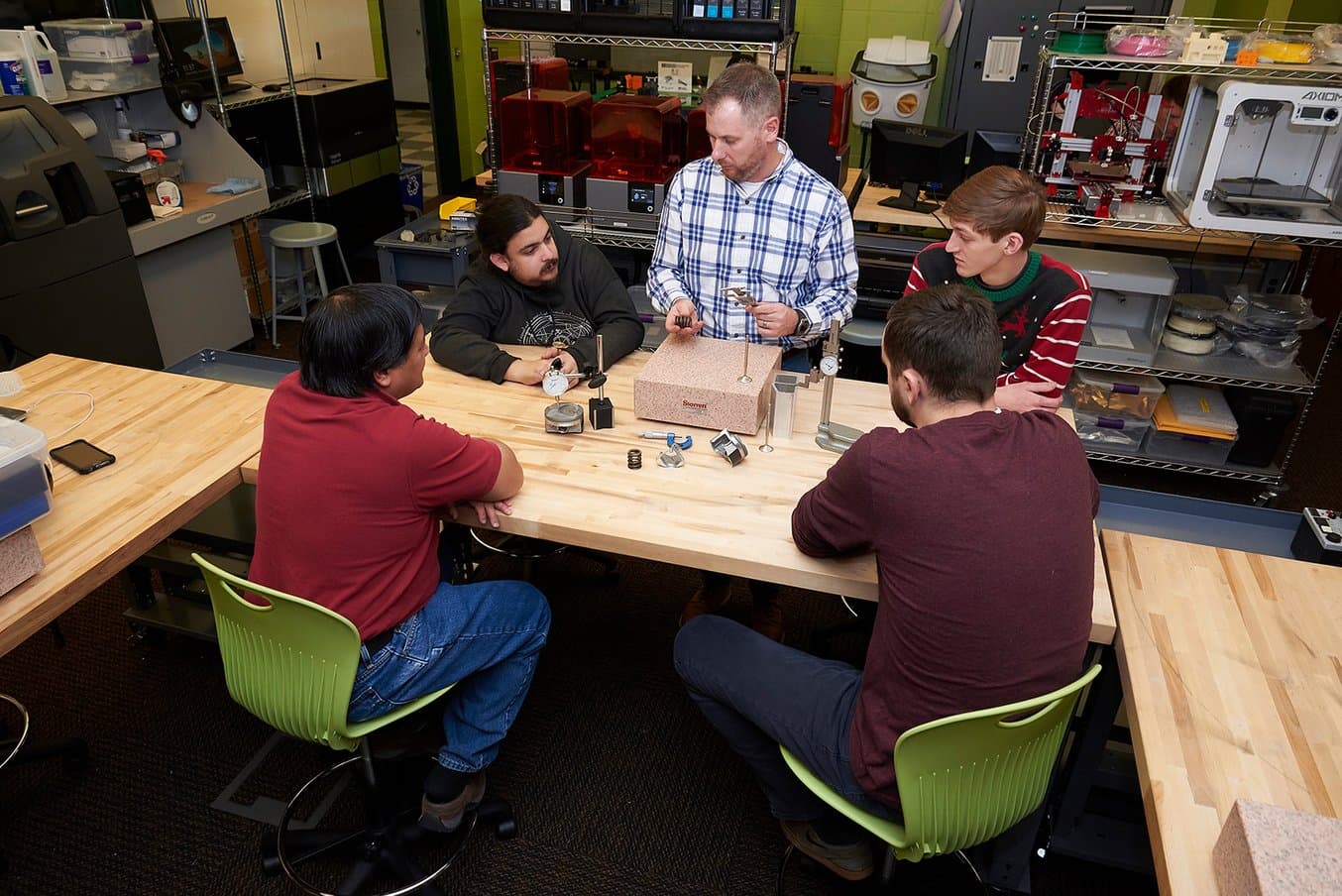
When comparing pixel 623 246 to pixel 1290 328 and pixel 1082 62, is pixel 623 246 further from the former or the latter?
pixel 1290 328

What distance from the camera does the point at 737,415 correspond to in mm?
1986

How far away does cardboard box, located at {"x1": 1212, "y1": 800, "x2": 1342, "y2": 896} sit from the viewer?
1.01m

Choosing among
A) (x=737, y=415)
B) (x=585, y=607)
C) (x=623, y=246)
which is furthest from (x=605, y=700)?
(x=623, y=246)

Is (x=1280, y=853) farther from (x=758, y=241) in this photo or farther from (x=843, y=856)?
(x=758, y=241)

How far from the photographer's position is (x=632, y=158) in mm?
3768

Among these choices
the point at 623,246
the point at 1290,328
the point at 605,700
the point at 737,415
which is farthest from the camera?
the point at 623,246

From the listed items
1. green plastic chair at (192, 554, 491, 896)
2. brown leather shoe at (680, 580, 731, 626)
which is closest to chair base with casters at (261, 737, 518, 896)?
green plastic chair at (192, 554, 491, 896)

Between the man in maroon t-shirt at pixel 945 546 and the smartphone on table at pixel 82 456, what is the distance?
1478 mm

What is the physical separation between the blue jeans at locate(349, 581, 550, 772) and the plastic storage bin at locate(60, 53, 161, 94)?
3270mm

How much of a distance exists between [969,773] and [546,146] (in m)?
3.15

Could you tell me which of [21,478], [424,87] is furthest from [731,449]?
[424,87]

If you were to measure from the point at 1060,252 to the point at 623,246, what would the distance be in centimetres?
171

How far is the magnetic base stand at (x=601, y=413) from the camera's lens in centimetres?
203

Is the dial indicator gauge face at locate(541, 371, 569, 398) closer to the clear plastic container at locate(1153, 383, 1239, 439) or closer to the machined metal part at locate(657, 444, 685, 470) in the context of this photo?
the machined metal part at locate(657, 444, 685, 470)
